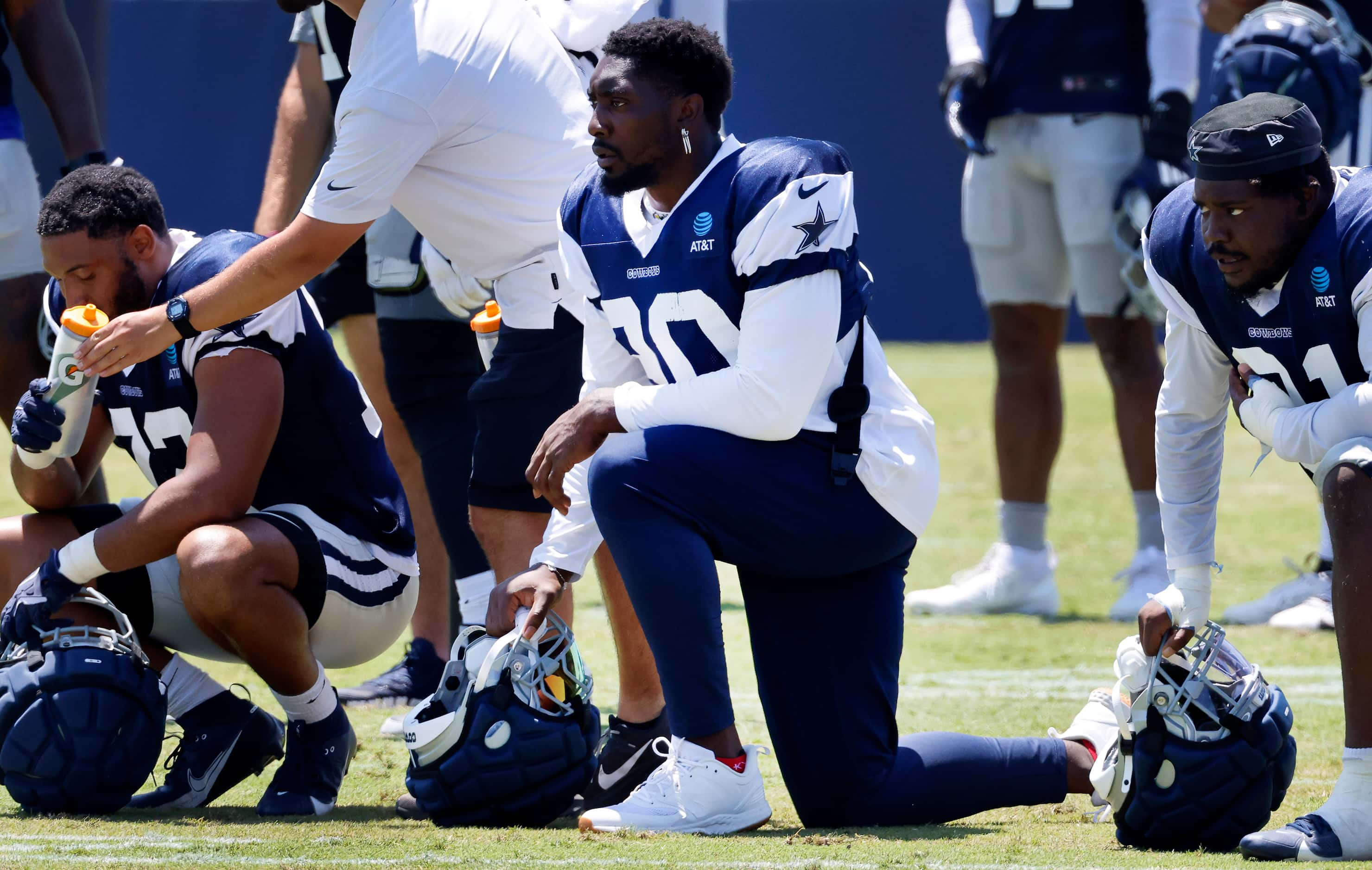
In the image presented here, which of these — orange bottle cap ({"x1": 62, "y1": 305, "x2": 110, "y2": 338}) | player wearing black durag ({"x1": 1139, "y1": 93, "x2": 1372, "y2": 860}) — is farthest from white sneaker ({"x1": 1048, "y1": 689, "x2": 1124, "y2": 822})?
orange bottle cap ({"x1": 62, "y1": 305, "x2": 110, "y2": 338})

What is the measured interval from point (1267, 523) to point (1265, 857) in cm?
490

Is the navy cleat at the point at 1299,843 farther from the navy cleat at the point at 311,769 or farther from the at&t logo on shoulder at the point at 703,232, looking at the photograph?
the navy cleat at the point at 311,769

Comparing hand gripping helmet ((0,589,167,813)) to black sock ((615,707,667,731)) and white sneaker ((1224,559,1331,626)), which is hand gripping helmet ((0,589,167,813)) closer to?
black sock ((615,707,667,731))

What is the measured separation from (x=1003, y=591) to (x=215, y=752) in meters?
3.01

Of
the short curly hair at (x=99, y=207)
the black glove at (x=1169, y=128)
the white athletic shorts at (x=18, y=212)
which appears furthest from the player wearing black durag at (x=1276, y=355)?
the white athletic shorts at (x=18, y=212)

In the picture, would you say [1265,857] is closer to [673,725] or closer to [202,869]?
[673,725]

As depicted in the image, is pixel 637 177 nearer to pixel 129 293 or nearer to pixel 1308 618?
pixel 129 293

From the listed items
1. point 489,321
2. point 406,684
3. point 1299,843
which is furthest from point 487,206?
point 1299,843

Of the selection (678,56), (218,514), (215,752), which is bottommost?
(215,752)

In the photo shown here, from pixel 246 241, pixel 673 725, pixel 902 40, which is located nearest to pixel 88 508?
pixel 246 241

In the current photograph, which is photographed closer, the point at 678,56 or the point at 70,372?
the point at 678,56

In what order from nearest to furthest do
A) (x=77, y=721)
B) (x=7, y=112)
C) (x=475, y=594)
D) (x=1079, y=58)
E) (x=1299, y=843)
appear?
(x=1299, y=843) < (x=77, y=721) < (x=475, y=594) < (x=7, y=112) < (x=1079, y=58)

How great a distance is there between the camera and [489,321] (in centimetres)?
378

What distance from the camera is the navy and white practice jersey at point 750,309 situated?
287 cm
